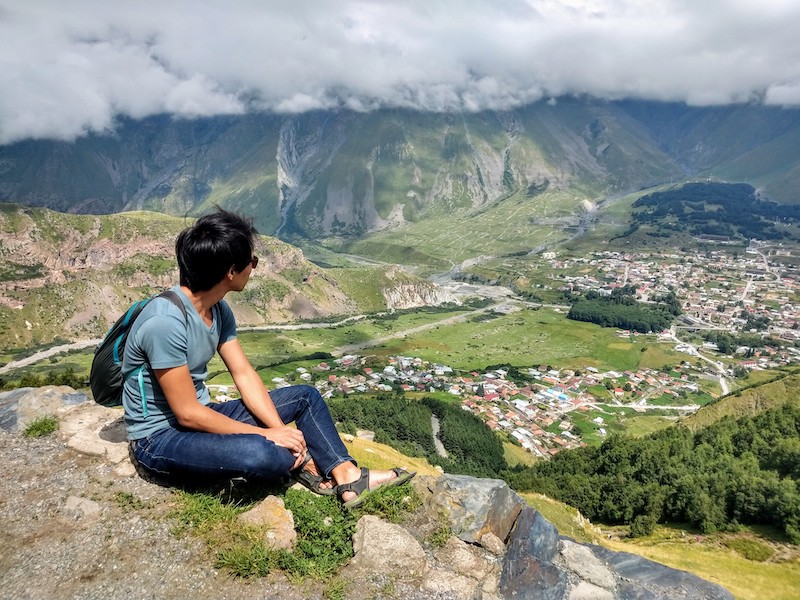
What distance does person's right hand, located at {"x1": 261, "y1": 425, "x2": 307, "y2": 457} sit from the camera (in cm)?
709

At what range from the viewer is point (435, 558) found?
7531 mm

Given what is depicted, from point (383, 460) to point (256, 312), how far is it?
5827 inches

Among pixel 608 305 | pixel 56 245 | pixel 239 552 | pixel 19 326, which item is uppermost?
pixel 239 552

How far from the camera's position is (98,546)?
21.2ft

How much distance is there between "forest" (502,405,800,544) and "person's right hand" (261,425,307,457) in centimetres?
2570

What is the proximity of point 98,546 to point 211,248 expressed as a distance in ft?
14.6

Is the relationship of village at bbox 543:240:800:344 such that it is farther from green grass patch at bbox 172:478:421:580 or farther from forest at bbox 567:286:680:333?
green grass patch at bbox 172:478:421:580

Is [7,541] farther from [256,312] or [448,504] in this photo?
[256,312]

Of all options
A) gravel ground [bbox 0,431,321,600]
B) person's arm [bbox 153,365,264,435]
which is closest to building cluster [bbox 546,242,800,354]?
person's arm [bbox 153,365,264,435]

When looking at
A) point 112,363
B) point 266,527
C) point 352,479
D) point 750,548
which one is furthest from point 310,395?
point 750,548

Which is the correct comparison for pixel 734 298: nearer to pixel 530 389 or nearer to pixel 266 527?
pixel 530 389

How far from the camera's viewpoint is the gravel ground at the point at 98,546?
19.2 ft

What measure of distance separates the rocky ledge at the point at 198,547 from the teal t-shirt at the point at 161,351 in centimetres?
140

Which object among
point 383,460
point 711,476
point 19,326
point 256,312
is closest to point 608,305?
point 256,312
